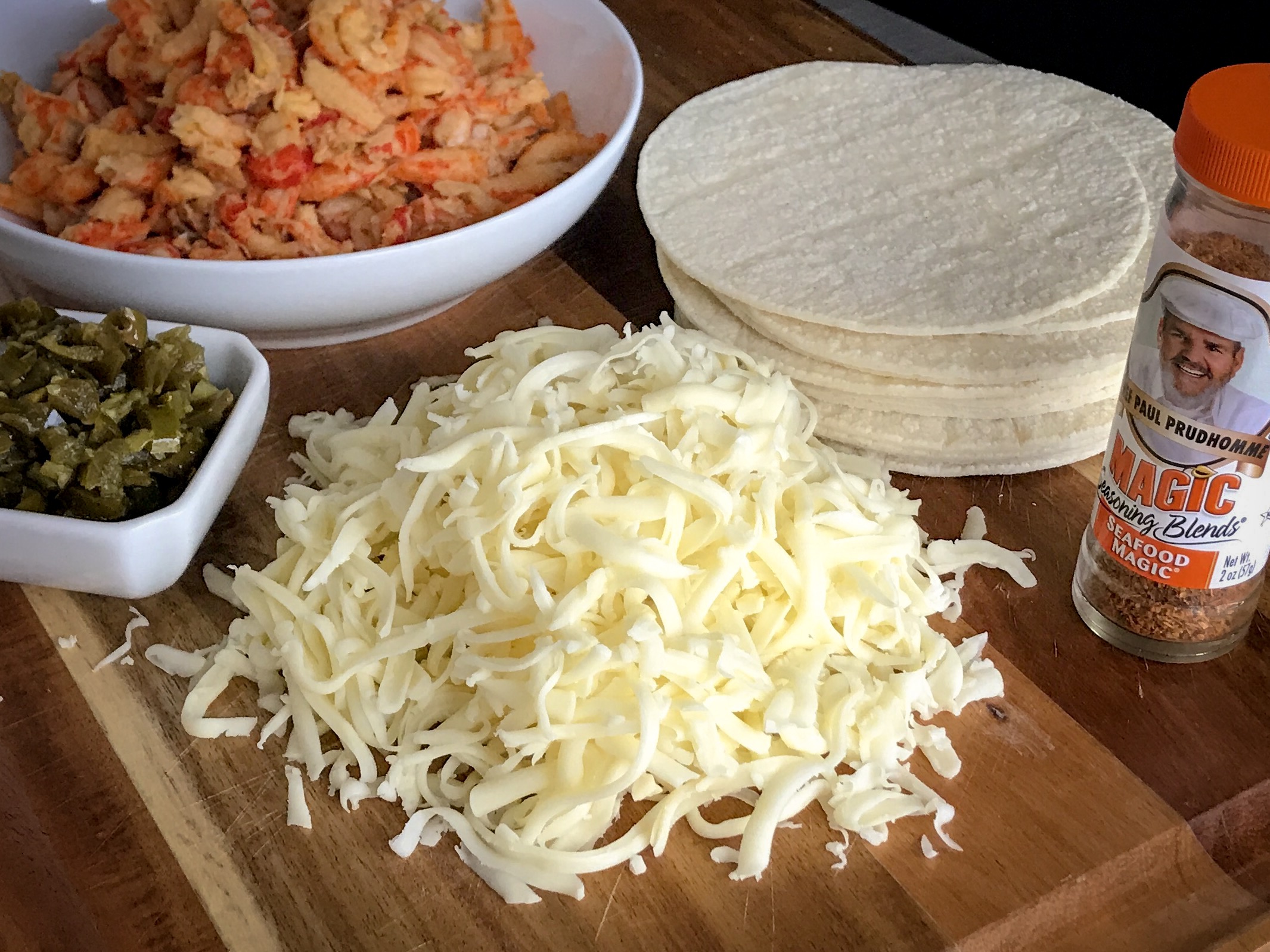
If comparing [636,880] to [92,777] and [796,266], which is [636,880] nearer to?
[92,777]

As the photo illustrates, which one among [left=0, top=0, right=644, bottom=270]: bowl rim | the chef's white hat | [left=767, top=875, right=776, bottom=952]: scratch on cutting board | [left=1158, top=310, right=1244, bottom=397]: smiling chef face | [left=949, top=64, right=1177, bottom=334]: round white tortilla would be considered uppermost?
the chef's white hat

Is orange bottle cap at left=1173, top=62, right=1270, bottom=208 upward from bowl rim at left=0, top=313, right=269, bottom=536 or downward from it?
upward

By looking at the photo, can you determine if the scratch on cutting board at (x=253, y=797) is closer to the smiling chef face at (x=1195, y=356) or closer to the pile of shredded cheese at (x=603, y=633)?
the pile of shredded cheese at (x=603, y=633)

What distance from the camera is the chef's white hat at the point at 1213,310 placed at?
1.00m

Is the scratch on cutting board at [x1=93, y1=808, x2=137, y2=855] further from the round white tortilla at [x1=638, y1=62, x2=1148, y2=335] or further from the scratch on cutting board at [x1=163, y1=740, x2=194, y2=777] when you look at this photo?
the round white tortilla at [x1=638, y1=62, x2=1148, y2=335]

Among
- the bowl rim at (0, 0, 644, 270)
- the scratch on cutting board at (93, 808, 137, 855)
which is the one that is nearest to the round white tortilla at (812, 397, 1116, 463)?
A: the bowl rim at (0, 0, 644, 270)

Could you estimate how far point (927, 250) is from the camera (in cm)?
146

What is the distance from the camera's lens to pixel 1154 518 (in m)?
1.15

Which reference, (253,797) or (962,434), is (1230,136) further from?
(253,797)

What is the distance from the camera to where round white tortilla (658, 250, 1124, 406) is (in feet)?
4.47

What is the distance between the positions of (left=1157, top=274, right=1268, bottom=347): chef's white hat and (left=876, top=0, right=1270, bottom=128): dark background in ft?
5.91

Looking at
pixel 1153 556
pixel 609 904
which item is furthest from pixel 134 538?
pixel 1153 556

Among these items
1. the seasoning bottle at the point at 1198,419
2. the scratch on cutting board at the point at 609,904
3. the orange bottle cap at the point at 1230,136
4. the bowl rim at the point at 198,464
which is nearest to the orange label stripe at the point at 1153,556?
the seasoning bottle at the point at 1198,419

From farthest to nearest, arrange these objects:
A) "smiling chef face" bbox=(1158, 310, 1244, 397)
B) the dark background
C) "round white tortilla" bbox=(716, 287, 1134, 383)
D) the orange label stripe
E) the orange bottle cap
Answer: the dark background
"round white tortilla" bbox=(716, 287, 1134, 383)
the orange label stripe
"smiling chef face" bbox=(1158, 310, 1244, 397)
the orange bottle cap
